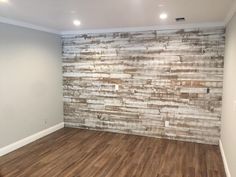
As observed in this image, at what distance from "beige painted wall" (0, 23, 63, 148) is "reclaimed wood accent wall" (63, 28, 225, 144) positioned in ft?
1.27

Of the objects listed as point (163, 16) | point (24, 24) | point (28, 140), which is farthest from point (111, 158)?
point (24, 24)

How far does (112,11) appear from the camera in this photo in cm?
320

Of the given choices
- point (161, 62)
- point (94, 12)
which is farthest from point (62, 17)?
point (161, 62)

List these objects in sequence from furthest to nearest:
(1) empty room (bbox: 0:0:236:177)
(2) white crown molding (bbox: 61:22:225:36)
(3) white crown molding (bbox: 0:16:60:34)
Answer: (2) white crown molding (bbox: 61:22:225:36)
(3) white crown molding (bbox: 0:16:60:34)
(1) empty room (bbox: 0:0:236:177)

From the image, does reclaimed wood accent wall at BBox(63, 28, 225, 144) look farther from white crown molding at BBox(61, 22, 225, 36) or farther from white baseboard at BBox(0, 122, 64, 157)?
white baseboard at BBox(0, 122, 64, 157)

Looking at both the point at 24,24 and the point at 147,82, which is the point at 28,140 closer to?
the point at 24,24

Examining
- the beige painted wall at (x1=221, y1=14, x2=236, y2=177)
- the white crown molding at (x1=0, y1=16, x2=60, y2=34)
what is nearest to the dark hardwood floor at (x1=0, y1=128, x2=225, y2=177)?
the beige painted wall at (x1=221, y1=14, x2=236, y2=177)

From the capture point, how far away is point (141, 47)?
4633 millimetres

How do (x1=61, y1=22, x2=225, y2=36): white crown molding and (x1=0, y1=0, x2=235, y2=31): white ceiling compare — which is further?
(x1=61, y1=22, x2=225, y2=36): white crown molding

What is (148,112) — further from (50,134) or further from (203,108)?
(50,134)

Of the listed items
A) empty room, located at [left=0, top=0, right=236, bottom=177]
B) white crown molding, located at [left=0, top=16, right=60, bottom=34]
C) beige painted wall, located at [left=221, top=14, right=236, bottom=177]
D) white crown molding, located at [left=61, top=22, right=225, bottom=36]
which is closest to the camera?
beige painted wall, located at [left=221, top=14, right=236, bottom=177]

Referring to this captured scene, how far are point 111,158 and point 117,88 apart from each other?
1.72m

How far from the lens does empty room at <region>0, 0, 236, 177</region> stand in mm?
3250

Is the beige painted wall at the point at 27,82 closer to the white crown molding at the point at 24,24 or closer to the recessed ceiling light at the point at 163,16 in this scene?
the white crown molding at the point at 24,24
